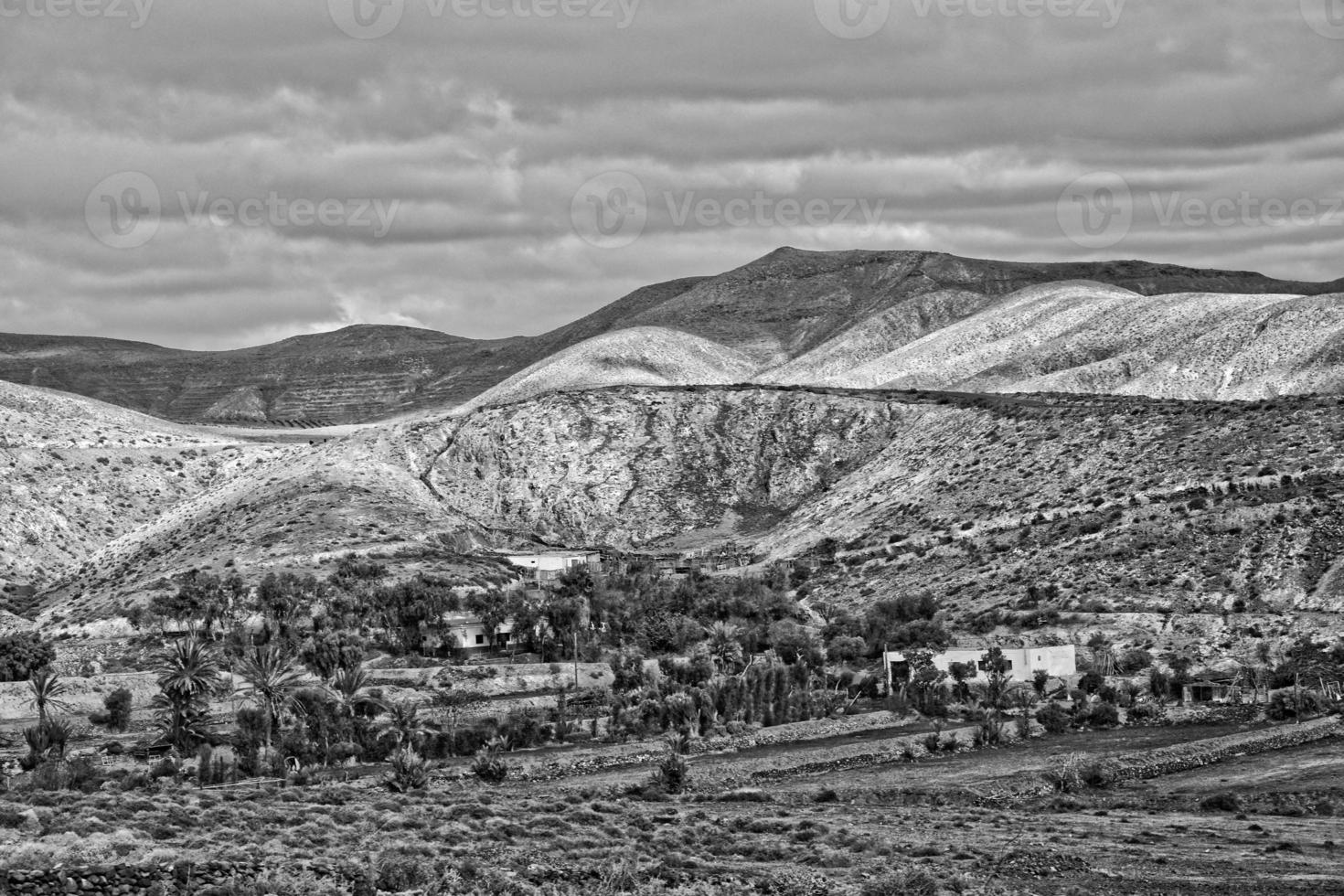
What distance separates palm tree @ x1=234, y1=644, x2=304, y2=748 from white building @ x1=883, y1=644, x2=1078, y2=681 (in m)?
26.5

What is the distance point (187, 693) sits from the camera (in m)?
65.0

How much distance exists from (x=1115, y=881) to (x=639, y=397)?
5039 inches

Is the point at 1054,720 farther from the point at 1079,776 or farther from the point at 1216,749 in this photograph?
the point at 1079,776

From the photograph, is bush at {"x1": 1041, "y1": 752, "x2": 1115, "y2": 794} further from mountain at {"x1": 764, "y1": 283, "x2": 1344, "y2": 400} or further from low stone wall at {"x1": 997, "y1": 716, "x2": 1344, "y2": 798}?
mountain at {"x1": 764, "y1": 283, "x2": 1344, "y2": 400}

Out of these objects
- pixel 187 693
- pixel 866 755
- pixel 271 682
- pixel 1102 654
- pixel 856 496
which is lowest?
pixel 866 755

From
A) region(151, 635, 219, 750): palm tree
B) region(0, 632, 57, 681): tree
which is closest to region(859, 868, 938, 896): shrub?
region(151, 635, 219, 750): palm tree

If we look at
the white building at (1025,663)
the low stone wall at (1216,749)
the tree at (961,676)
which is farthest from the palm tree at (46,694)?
the low stone wall at (1216,749)

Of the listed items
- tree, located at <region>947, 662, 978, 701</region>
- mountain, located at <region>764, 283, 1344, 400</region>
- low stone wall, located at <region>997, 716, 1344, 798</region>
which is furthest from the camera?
mountain, located at <region>764, 283, 1344, 400</region>

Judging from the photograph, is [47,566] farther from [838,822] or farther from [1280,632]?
[838,822]

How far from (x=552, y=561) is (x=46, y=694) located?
4986 cm

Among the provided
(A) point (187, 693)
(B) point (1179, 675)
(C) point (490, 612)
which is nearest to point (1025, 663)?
(B) point (1179, 675)

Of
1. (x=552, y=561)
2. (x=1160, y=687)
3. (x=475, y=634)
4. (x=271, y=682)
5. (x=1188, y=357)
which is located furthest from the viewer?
(x=1188, y=357)

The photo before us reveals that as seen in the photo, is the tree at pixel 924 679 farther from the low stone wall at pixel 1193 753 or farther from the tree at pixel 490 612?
the tree at pixel 490 612

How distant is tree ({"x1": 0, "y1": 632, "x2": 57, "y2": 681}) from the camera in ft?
271
